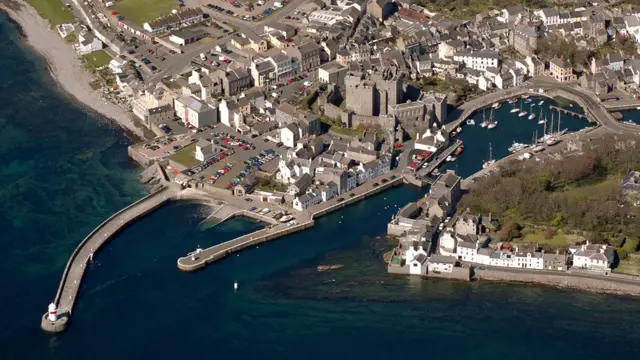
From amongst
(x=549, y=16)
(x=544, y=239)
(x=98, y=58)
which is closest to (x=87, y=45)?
(x=98, y=58)

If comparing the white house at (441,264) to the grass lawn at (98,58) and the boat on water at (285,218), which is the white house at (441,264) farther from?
the grass lawn at (98,58)

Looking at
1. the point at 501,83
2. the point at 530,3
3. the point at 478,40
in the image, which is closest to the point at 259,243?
the point at 501,83

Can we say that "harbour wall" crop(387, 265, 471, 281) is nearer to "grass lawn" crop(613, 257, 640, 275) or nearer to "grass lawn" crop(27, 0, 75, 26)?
"grass lawn" crop(613, 257, 640, 275)

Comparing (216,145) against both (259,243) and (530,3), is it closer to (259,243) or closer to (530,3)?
(259,243)

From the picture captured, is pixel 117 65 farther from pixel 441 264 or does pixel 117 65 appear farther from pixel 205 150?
pixel 441 264

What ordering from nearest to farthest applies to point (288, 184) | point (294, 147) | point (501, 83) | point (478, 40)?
point (288, 184) → point (294, 147) → point (501, 83) → point (478, 40)

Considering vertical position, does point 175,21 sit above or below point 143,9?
below
